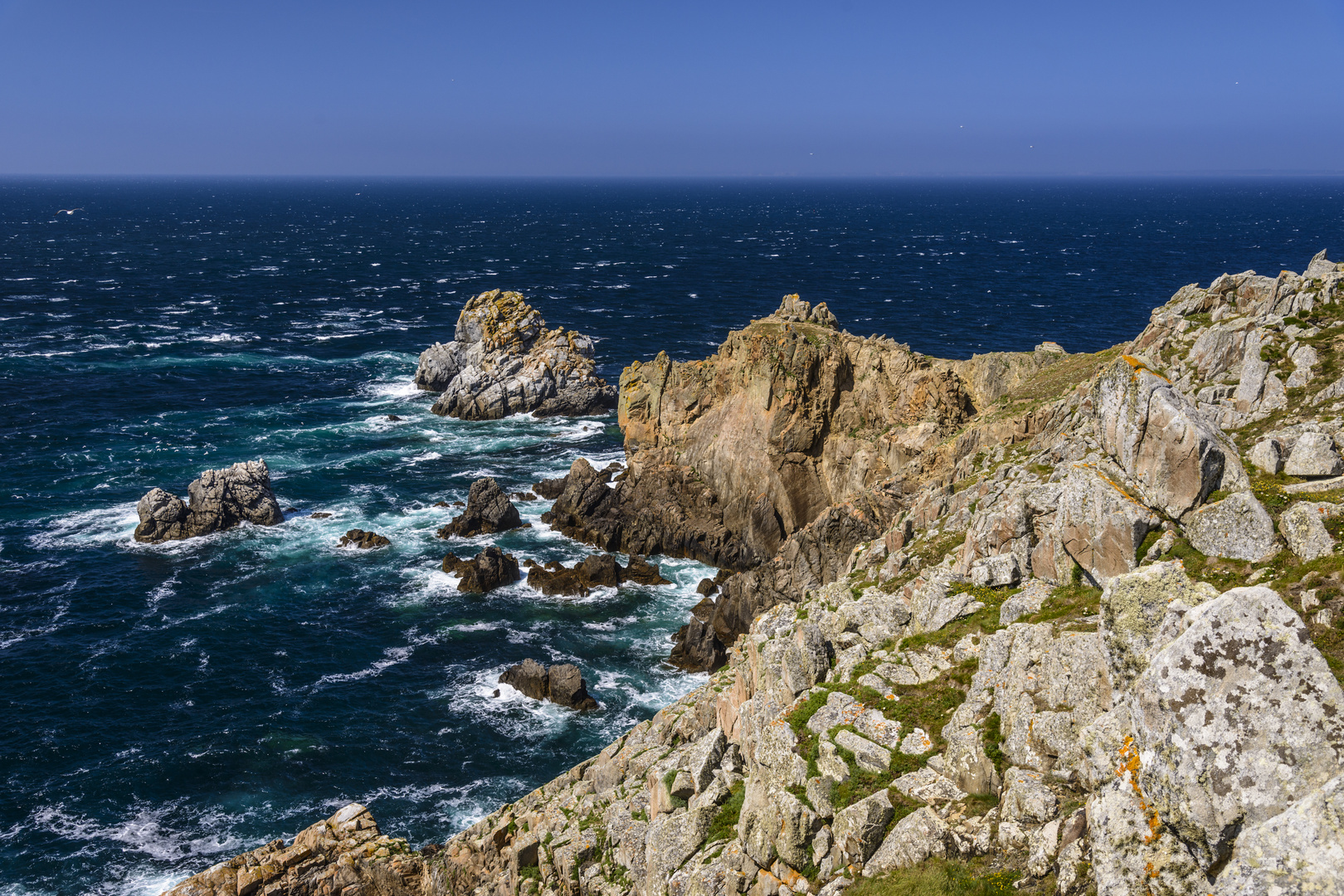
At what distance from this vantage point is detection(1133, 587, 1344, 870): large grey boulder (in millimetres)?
9180

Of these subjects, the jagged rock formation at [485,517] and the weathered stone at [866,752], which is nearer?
the weathered stone at [866,752]

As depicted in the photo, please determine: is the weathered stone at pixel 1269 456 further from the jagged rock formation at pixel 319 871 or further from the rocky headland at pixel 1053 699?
the jagged rock formation at pixel 319 871

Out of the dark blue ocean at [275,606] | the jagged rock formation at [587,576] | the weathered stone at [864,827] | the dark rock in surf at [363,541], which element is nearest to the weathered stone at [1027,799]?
the weathered stone at [864,827]

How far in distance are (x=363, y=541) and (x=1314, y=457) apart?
56.9 meters

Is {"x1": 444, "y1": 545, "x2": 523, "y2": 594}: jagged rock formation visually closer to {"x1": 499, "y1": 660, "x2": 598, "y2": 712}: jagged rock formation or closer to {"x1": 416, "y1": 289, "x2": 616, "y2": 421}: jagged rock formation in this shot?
{"x1": 499, "y1": 660, "x2": 598, "y2": 712}: jagged rock formation

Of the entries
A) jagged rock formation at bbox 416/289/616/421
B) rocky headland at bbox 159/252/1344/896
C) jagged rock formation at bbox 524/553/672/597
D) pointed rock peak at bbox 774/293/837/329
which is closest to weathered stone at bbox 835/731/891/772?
rocky headland at bbox 159/252/1344/896

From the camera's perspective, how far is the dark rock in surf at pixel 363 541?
203 ft

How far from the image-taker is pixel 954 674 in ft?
62.5

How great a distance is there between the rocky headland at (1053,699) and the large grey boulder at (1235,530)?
1.6 inches

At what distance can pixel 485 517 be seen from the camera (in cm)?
6378

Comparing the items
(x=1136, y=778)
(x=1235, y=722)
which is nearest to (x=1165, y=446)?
(x=1136, y=778)

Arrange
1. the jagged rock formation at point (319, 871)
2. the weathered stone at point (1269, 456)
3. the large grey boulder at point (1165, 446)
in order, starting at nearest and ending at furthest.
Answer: the large grey boulder at point (1165, 446) < the weathered stone at point (1269, 456) < the jagged rock formation at point (319, 871)

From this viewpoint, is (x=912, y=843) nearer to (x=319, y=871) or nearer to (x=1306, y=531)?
(x=1306, y=531)

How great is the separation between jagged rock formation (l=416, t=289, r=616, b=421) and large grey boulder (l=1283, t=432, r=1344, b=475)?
3000 inches
